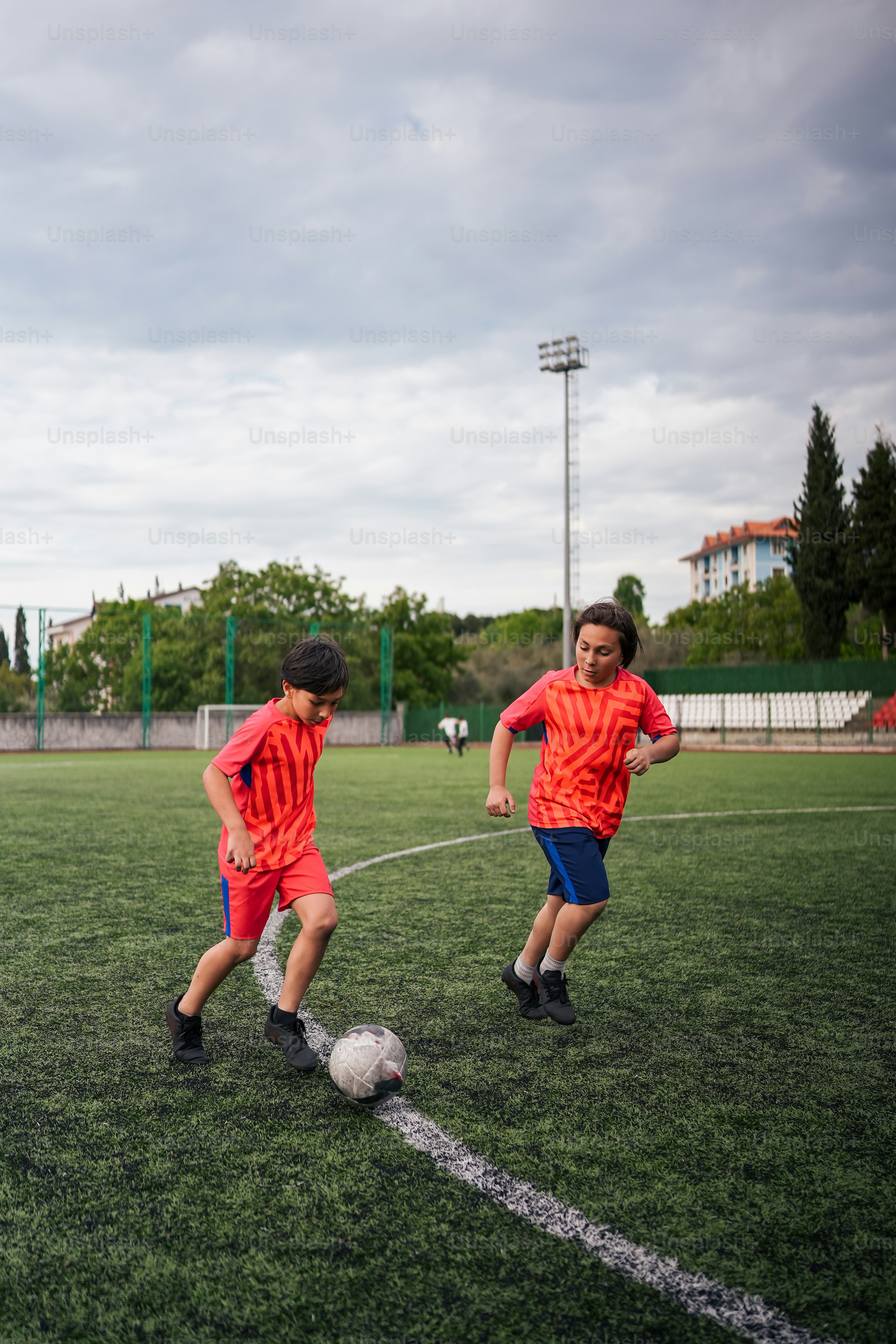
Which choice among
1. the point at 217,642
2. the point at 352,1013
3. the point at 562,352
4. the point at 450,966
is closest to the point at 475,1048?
the point at 352,1013

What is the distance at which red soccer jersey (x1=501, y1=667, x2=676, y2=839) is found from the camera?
3.74 meters

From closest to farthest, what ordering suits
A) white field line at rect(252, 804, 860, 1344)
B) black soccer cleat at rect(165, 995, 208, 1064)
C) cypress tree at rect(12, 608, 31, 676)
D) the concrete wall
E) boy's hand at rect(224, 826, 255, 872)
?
white field line at rect(252, 804, 860, 1344) < boy's hand at rect(224, 826, 255, 872) < black soccer cleat at rect(165, 995, 208, 1064) < cypress tree at rect(12, 608, 31, 676) < the concrete wall

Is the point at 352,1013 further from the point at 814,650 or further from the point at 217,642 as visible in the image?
the point at 814,650

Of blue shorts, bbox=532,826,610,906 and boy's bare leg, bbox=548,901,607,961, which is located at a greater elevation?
blue shorts, bbox=532,826,610,906

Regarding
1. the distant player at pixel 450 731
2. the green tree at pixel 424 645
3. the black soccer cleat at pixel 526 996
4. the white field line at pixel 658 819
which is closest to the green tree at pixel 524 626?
the green tree at pixel 424 645

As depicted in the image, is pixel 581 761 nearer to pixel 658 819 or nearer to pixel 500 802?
pixel 500 802

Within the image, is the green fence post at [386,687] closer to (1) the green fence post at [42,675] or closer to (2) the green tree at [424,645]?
(2) the green tree at [424,645]

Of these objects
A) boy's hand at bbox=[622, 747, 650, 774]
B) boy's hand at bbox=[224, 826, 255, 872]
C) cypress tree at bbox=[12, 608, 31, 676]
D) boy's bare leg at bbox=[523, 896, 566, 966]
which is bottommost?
boy's bare leg at bbox=[523, 896, 566, 966]

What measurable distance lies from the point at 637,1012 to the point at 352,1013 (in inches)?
46.0

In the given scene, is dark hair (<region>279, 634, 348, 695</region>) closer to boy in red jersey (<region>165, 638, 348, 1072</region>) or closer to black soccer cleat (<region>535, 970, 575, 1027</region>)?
boy in red jersey (<region>165, 638, 348, 1072</region>)

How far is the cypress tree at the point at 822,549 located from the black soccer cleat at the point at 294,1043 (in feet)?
139

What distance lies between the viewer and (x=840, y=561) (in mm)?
42312

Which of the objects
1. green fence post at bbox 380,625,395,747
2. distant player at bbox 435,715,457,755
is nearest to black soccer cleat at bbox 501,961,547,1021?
distant player at bbox 435,715,457,755

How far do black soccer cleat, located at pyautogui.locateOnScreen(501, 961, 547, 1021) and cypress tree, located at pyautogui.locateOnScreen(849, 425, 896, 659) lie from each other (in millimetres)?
40536
